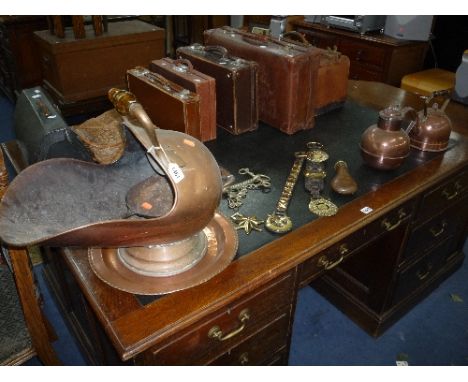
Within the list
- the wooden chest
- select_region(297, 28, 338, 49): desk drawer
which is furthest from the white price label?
select_region(297, 28, 338, 49): desk drawer

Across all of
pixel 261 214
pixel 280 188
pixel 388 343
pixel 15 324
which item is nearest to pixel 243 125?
pixel 280 188

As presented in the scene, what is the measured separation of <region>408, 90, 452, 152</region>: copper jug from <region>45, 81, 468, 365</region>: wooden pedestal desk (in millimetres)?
50

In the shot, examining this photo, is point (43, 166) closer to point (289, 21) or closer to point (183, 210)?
point (183, 210)

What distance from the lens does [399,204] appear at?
1.45 meters

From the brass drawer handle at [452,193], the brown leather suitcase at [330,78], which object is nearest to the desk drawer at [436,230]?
the brass drawer handle at [452,193]

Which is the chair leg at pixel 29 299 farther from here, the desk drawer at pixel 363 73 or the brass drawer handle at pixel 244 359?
the desk drawer at pixel 363 73

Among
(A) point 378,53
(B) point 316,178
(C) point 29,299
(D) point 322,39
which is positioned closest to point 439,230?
(B) point 316,178

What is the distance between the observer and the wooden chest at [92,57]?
142 inches

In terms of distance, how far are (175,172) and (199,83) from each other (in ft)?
2.53

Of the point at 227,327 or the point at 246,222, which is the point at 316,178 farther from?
the point at 227,327

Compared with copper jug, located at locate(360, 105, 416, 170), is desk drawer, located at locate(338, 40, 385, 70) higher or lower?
lower

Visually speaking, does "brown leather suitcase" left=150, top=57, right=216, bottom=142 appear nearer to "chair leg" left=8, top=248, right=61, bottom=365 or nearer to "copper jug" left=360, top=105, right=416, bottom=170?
"copper jug" left=360, top=105, right=416, bottom=170

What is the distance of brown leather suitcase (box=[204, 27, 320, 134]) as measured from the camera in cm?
169

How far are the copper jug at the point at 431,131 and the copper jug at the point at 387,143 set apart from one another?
0.16 m
